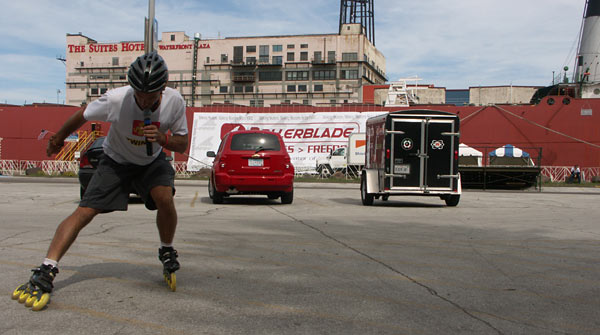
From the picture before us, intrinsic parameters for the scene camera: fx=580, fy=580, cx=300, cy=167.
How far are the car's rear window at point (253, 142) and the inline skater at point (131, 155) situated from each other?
28.3 feet

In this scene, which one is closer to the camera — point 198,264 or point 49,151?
point 49,151

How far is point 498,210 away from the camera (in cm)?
1296

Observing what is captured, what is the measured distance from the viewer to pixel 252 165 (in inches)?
509

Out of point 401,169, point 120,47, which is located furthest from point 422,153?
point 120,47

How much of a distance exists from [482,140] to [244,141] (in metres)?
27.1

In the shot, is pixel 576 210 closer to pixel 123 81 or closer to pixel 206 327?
pixel 206 327

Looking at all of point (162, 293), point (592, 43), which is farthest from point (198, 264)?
point (592, 43)

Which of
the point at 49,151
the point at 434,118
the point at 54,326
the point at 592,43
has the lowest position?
the point at 54,326

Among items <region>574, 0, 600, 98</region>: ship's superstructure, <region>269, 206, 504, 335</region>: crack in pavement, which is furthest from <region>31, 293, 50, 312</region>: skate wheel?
<region>574, 0, 600, 98</region>: ship's superstructure

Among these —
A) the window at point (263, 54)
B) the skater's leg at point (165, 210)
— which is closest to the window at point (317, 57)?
the window at point (263, 54)

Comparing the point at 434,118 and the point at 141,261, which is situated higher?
the point at 434,118

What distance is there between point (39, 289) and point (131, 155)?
1095 millimetres

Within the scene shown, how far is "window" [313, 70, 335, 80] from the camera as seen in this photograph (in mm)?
93062

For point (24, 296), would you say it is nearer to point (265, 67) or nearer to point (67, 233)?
point (67, 233)
